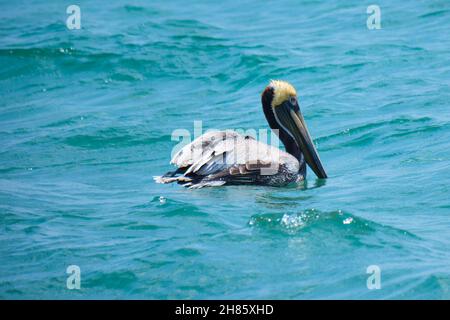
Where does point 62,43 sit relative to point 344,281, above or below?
above

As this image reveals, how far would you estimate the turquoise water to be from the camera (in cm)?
621

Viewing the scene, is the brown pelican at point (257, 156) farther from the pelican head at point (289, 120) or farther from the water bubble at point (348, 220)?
the water bubble at point (348, 220)

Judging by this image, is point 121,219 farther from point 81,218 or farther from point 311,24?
point 311,24

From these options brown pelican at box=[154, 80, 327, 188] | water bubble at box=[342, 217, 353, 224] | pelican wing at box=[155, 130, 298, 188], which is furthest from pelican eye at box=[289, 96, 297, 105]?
water bubble at box=[342, 217, 353, 224]

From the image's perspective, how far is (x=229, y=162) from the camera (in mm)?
8062

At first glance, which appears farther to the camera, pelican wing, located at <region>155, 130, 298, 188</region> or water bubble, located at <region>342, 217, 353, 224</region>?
pelican wing, located at <region>155, 130, 298, 188</region>

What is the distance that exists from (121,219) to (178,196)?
717mm

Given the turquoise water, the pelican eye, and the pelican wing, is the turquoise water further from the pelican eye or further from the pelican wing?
the pelican eye

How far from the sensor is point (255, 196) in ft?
25.9

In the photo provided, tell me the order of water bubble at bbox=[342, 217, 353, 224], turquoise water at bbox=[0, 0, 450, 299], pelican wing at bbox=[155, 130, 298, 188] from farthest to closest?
pelican wing at bbox=[155, 130, 298, 188] → water bubble at bbox=[342, 217, 353, 224] → turquoise water at bbox=[0, 0, 450, 299]

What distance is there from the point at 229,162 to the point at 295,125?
115cm

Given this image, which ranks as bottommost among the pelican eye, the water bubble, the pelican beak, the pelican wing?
the water bubble

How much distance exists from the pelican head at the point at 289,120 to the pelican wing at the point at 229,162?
18.7 inches
